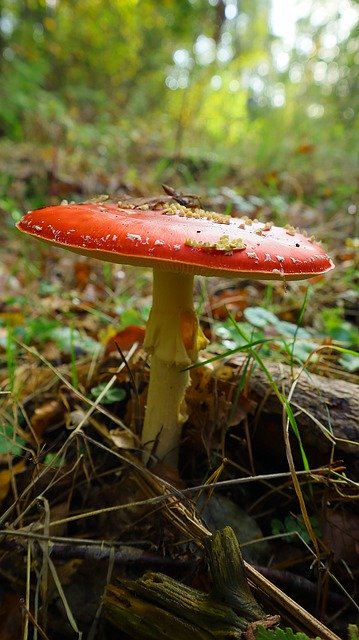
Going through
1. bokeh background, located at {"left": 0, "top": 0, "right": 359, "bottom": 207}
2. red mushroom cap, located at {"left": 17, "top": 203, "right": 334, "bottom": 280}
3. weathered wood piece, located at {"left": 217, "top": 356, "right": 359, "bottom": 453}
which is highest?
bokeh background, located at {"left": 0, "top": 0, "right": 359, "bottom": 207}

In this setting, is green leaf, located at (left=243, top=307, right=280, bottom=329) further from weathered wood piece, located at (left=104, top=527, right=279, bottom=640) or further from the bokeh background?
the bokeh background

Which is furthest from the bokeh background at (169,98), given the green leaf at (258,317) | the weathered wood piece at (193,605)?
the weathered wood piece at (193,605)

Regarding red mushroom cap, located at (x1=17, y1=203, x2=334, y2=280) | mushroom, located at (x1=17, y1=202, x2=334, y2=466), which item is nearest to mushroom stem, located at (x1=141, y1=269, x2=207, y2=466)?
mushroom, located at (x1=17, y1=202, x2=334, y2=466)

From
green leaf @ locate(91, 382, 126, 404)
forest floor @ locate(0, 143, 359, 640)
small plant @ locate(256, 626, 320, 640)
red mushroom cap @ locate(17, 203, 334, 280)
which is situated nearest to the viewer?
small plant @ locate(256, 626, 320, 640)

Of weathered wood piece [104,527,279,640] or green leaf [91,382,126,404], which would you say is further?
green leaf [91,382,126,404]

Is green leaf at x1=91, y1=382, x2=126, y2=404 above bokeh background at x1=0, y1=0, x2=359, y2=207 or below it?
below

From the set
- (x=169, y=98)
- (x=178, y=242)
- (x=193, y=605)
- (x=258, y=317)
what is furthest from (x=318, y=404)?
(x=169, y=98)

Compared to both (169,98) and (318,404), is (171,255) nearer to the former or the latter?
(318,404)
